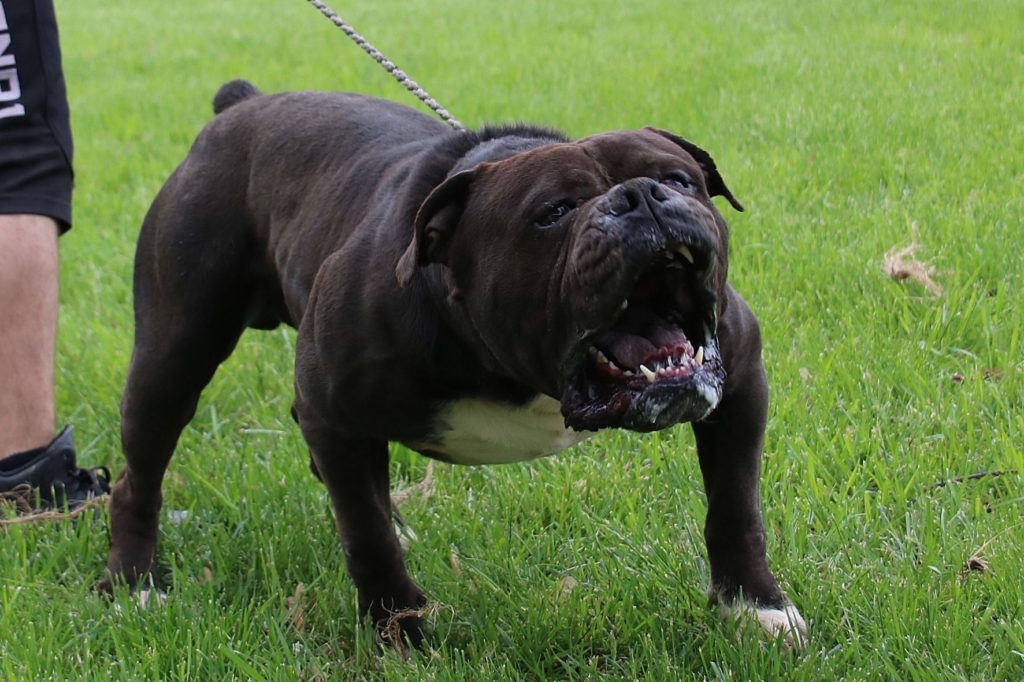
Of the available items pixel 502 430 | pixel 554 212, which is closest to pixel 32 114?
pixel 502 430

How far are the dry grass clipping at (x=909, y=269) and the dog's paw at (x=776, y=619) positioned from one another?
2101 mm

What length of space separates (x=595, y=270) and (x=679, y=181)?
0.39m

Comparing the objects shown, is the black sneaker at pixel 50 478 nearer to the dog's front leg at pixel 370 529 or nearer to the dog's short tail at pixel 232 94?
the dog's short tail at pixel 232 94

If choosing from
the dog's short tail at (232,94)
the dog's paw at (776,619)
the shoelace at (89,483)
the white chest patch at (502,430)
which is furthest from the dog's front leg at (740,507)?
the shoelace at (89,483)

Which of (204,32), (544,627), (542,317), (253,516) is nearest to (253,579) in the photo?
(253,516)

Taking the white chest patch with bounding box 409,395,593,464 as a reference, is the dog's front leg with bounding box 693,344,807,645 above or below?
below

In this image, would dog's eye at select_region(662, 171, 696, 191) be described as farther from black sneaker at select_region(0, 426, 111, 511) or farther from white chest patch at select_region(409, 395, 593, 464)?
black sneaker at select_region(0, 426, 111, 511)

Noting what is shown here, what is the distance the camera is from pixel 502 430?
2.95 meters

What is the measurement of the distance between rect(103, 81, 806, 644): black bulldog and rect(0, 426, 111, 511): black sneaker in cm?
35

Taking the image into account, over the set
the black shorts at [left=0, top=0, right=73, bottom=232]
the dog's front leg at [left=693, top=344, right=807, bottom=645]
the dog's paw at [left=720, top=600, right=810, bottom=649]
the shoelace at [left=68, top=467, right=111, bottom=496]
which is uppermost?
the black shorts at [left=0, top=0, right=73, bottom=232]

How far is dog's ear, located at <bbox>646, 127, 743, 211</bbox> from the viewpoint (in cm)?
282

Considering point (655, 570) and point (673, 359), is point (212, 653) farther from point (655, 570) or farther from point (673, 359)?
point (673, 359)

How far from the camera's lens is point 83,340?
5.45 metres

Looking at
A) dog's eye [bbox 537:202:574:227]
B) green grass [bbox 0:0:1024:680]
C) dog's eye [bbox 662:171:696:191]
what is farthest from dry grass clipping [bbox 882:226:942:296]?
dog's eye [bbox 537:202:574:227]
